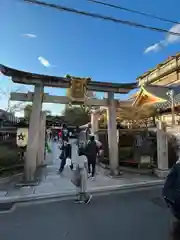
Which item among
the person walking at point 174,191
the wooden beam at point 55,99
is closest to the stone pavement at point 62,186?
the wooden beam at point 55,99

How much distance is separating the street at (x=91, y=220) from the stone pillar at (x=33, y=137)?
296 cm

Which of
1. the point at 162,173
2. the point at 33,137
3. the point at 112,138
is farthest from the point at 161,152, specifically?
the point at 33,137

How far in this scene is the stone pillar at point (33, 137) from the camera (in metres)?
9.35

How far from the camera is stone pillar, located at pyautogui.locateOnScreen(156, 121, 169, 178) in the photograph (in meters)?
10.3

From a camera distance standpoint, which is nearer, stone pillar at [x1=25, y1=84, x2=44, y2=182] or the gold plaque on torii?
stone pillar at [x1=25, y1=84, x2=44, y2=182]

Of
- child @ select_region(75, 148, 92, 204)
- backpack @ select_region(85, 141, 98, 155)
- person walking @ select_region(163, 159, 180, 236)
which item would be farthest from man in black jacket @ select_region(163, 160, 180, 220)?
backpack @ select_region(85, 141, 98, 155)

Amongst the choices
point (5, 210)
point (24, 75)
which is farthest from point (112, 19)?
point (5, 210)

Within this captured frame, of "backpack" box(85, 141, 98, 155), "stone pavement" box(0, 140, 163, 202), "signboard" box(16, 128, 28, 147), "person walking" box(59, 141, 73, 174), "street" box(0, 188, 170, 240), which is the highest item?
"signboard" box(16, 128, 28, 147)

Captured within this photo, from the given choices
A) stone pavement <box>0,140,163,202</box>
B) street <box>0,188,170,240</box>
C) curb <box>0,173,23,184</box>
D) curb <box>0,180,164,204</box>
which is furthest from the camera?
curb <box>0,173,23,184</box>

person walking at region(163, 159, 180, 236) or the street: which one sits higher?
person walking at region(163, 159, 180, 236)

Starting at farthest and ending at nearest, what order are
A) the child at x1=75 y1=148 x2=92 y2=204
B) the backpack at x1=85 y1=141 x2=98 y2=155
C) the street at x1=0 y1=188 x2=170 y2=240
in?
the backpack at x1=85 y1=141 x2=98 y2=155 → the child at x1=75 y1=148 x2=92 y2=204 → the street at x1=0 y1=188 x2=170 y2=240

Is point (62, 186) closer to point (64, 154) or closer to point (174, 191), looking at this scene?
point (64, 154)

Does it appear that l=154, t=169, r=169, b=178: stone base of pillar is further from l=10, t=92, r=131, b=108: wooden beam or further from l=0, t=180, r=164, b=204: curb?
l=10, t=92, r=131, b=108: wooden beam

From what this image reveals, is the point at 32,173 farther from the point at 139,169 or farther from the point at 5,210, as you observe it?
the point at 139,169
